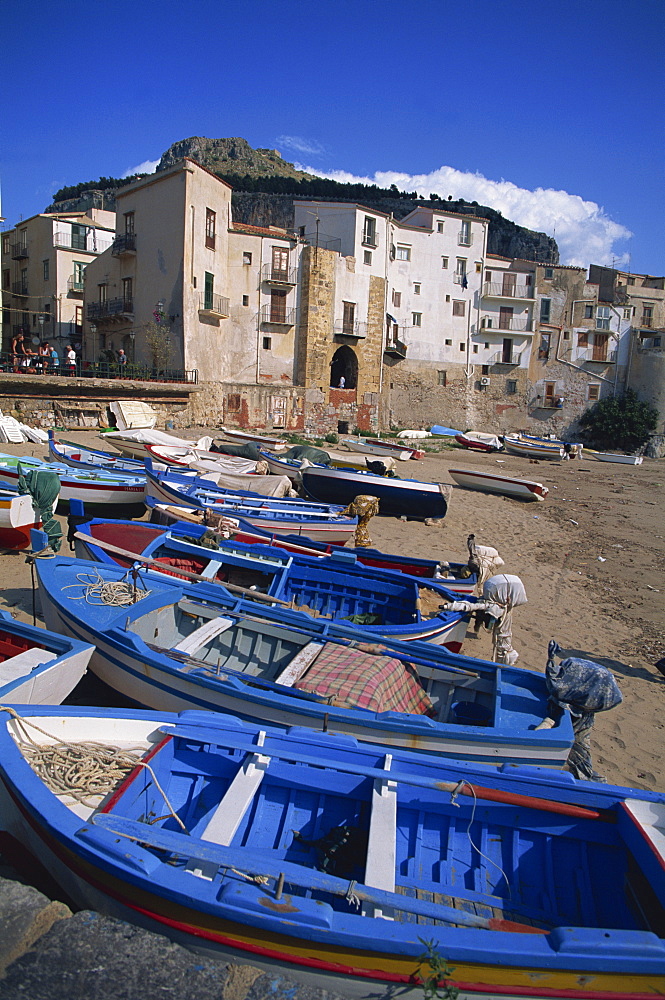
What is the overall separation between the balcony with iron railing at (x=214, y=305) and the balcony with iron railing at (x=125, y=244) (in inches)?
185

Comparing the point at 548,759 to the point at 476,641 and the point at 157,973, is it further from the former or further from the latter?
the point at 476,641

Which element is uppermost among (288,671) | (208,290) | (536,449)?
(208,290)

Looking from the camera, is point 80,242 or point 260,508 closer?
point 260,508

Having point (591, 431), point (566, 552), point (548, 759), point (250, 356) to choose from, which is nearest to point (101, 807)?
point (548, 759)

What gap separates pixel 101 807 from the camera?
10.3 feet

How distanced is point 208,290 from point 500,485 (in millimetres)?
18124

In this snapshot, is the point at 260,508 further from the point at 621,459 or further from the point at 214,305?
the point at 621,459

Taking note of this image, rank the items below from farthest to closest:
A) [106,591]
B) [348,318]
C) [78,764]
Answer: [348,318] < [106,591] < [78,764]

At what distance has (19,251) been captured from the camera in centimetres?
3928

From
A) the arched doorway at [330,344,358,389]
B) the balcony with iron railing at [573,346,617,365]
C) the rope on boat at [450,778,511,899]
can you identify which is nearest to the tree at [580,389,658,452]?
the balcony with iron railing at [573,346,617,365]

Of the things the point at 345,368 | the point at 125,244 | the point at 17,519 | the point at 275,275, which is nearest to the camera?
the point at 17,519

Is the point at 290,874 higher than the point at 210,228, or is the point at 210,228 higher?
the point at 210,228

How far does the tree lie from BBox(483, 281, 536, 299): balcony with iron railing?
372 inches

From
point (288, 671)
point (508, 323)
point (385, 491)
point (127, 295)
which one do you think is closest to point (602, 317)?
point (508, 323)
